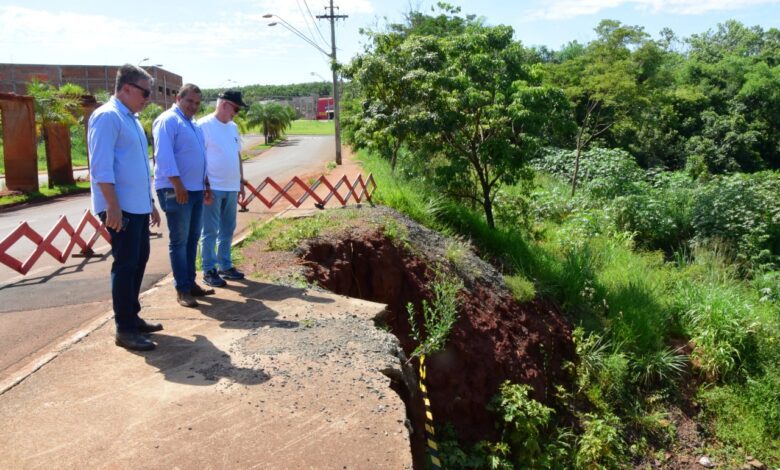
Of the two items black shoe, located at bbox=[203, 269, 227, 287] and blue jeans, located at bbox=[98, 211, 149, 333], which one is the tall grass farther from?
blue jeans, located at bbox=[98, 211, 149, 333]

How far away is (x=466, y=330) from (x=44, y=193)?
1656 cm

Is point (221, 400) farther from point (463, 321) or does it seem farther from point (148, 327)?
point (463, 321)

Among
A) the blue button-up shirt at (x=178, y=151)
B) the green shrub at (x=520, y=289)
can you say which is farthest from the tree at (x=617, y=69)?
the blue button-up shirt at (x=178, y=151)

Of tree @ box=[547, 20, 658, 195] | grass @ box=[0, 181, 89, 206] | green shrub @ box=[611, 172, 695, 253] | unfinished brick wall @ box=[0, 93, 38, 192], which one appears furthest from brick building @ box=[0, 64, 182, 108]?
green shrub @ box=[611, 172, 695, 253]

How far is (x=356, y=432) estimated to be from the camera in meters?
3.78

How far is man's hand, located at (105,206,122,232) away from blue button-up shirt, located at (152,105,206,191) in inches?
41.3

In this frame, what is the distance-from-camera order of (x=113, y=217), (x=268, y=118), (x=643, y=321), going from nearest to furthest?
(x=113, y=217)
(x=643, y=321)
(x=268, y=118)

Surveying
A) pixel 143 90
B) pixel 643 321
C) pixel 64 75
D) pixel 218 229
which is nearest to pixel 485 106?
pixel 643 321

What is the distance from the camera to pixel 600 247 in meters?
14.0

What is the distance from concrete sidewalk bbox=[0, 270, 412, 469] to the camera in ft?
11.5

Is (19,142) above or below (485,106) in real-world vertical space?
below

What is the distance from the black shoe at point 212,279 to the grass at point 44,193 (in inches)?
549

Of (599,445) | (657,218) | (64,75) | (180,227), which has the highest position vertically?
(64,75)

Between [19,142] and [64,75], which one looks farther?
[64,75]
